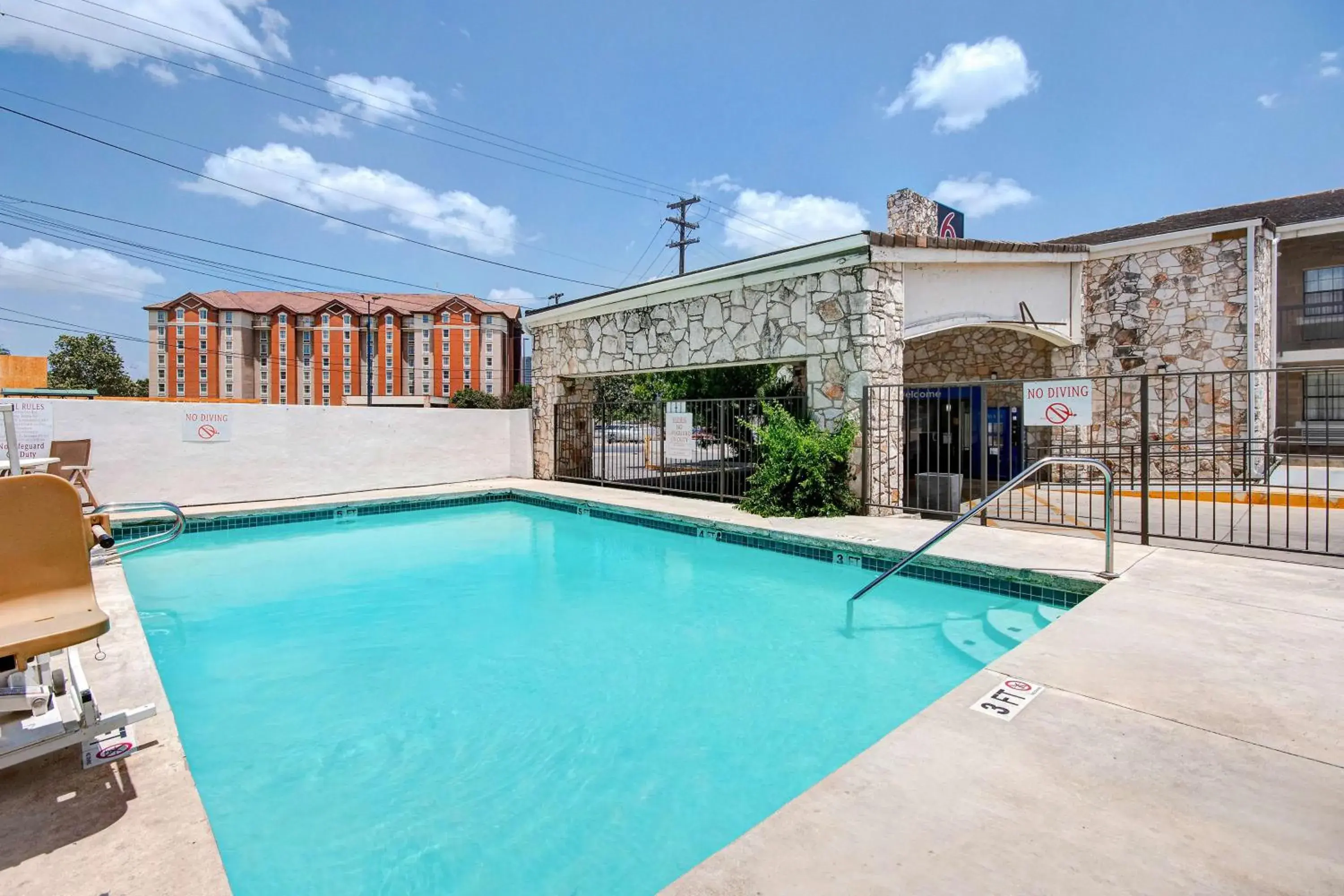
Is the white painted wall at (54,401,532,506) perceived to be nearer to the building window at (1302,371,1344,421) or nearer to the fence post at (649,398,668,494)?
the fence post at (649,398,668,494)

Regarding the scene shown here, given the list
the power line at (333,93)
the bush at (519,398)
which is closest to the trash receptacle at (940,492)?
the power line at (333,93)

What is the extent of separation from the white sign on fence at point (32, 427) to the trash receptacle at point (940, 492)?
38.3ft

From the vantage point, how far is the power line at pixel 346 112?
12998 mm

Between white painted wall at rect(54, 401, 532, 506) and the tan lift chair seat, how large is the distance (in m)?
8.98

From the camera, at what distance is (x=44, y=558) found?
2.48 meters

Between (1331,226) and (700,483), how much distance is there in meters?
12.4

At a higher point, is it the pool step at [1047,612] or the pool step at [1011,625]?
the pool step at [1047,612]

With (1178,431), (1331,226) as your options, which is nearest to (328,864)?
(1178,431)

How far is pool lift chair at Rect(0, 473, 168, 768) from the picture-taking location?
7.45 ft

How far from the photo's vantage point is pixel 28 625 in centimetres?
220

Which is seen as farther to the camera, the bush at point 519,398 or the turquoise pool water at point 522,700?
the bush at point 519,398

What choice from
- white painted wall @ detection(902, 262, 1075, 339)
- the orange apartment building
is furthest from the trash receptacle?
the orange apartment building

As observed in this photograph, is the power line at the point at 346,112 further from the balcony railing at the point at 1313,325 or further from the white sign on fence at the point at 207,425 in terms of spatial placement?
the balcony railing at the point at 1313,325

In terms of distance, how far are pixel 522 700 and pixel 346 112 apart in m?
19.1
